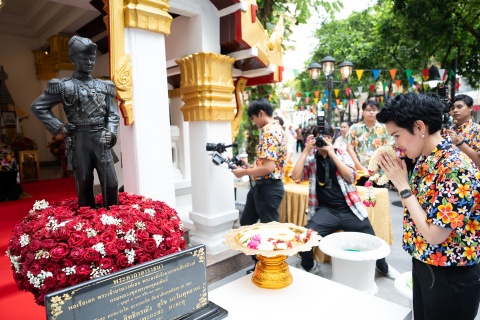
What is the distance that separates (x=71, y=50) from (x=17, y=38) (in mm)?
5456

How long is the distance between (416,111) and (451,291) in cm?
97

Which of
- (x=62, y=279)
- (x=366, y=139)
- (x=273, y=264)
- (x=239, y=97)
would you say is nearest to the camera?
(x=62, y=279)

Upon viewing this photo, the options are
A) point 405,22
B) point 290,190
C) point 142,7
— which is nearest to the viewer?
point 142,7

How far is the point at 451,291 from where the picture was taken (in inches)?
66.1

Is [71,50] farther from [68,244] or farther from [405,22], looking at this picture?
[405,22]

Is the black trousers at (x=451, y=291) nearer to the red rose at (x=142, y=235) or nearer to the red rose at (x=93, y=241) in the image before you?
the red rose at (x=142, y=235)

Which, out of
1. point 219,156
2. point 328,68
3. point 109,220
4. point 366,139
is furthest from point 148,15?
point 328,68

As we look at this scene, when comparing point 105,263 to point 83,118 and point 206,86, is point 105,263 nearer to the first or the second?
point 83,118

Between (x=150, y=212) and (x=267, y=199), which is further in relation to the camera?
(x=267, y=199)

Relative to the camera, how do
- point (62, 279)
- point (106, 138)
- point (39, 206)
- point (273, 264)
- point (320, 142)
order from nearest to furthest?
1. point (62, 279)
2. point (106, 138)
3. point (39, 206)
4. point (273, 264)
5. point (320, 142)

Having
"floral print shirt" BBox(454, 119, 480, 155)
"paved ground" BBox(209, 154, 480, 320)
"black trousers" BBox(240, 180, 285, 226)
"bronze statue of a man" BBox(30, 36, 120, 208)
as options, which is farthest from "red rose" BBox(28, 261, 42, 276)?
"floral print shirt" BBox(454, 119, 480, 155)

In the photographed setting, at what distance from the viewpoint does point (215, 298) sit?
2.09m

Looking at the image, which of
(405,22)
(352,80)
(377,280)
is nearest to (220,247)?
(377,280)

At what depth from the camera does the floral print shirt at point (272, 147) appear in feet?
10.8
